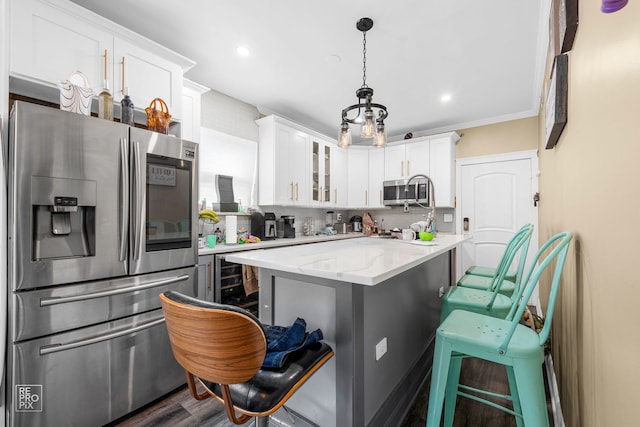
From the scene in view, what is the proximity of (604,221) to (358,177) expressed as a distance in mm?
4211

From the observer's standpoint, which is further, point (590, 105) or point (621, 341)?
point (590, 105)

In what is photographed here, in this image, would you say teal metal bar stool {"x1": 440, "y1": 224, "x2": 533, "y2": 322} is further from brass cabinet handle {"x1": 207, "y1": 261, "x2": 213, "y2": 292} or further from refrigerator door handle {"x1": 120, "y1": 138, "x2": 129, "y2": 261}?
refrigerator door handle {"x1": 120, "y1": 138, "x2": 129, "y2": 261}

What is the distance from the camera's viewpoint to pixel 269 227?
3518mm

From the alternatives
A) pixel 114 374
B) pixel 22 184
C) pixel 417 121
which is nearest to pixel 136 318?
pixel 114 374

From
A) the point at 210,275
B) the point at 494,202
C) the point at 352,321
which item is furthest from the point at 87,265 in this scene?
the point at 494,202

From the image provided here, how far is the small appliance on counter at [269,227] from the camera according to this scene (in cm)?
348

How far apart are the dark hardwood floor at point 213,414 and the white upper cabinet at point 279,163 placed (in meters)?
2.31

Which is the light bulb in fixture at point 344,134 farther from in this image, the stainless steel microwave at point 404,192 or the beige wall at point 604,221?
the stainless steel microwave at point 404,192

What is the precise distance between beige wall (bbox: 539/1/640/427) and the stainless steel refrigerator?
2.09 m

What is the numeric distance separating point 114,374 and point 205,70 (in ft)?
8.86

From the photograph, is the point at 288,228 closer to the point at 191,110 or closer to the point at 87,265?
the point at 191,110

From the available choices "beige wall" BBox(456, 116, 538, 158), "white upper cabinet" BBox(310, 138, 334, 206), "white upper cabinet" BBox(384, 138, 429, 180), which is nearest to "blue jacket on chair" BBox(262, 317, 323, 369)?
"white upper cabinet" BBox(310, 138, 334, 206)

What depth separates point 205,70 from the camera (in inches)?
110

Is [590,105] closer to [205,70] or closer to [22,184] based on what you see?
[22,184]
